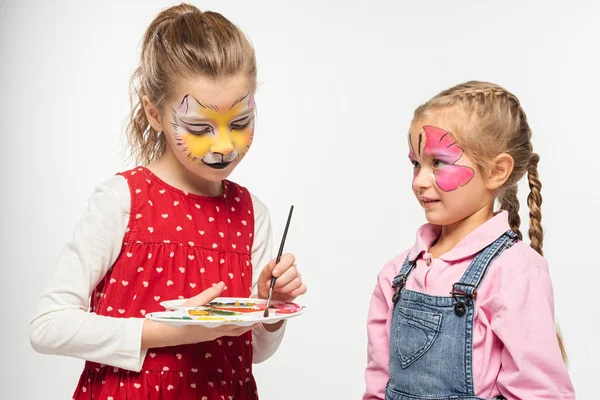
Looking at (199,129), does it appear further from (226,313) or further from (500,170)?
(500,170)

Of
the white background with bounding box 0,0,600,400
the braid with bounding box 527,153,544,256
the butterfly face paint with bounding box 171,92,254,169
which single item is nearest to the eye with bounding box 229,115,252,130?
the butterfly face paint with bounding box 171,92,254,169

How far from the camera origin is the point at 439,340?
5.24 feet

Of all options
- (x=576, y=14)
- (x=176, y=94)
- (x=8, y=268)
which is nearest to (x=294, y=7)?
(x=576, y=14)

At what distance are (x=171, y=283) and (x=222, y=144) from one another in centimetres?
28

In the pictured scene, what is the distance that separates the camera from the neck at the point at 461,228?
1.68 m

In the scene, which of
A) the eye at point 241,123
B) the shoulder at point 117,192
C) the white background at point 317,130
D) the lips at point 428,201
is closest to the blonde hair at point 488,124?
the lips at point 428,201

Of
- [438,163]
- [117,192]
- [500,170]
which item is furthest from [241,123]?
[500,170]

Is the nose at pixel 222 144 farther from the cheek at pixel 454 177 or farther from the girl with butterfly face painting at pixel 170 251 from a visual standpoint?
the cheek at pixel 454 177

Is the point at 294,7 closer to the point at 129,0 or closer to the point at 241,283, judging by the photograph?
the point at 129,0

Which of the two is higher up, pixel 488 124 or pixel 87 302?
pixel 488 124

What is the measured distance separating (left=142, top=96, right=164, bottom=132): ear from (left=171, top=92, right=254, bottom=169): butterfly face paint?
6 cm

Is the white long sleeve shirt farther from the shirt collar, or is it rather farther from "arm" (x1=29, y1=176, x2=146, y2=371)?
the shirt collar

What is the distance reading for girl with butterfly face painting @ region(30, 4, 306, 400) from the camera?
164cm

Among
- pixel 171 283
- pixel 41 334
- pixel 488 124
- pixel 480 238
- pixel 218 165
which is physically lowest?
pixel 41 334
